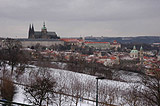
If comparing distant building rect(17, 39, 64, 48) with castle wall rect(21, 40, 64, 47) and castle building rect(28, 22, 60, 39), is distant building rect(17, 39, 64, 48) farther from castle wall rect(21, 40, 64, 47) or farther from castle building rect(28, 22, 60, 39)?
castle building rect(28, 22, 60, 39)

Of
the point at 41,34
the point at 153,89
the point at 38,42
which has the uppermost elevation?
the point at 41,34

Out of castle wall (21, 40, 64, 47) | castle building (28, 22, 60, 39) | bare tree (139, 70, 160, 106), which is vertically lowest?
castle wall (21, 40, 64, 47)

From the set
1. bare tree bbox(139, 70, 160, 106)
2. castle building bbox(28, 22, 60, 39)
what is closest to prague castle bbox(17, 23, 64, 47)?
castle building bbox(28, 22, 60, 39)

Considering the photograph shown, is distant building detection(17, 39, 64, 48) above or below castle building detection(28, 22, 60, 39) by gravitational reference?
below

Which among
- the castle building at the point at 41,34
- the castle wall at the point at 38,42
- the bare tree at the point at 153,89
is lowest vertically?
the castle wall at the point at 38,42

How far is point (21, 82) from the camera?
80.3 feet

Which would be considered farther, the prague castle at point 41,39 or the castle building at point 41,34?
the castle building at point 41,34

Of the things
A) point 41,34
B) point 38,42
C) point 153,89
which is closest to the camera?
point 153,89

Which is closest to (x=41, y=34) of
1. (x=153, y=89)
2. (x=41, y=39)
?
(x=41, y=39)

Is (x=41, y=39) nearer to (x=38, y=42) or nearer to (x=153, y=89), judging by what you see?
(x=38, y=42)

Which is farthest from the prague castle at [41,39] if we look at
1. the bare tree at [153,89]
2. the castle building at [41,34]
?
the bare tree at [153,89]

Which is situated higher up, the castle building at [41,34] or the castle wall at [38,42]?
the castle building at [41,34]

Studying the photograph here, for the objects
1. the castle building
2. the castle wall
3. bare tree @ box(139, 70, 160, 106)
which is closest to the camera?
bare tree @ box(139, 70, 160, 106)

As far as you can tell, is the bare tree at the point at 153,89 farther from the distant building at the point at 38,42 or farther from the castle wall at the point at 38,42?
the castle wall at the point at 38,42
